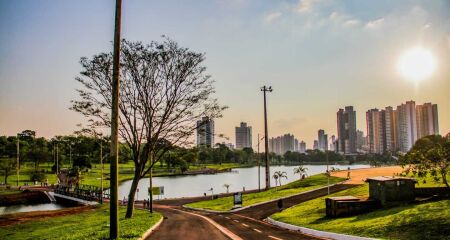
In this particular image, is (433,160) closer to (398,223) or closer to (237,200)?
(398,223)

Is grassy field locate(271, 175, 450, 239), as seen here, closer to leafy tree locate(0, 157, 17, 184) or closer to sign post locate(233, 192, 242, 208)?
sign post locate(233, 192, 242, 208)

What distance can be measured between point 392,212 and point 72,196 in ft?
236

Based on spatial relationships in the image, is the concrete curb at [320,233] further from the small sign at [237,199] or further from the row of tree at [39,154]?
the row of tree at [39,154]

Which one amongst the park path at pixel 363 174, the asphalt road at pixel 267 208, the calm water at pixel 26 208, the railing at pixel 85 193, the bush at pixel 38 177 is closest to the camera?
the asphalt road at pixel 267 208

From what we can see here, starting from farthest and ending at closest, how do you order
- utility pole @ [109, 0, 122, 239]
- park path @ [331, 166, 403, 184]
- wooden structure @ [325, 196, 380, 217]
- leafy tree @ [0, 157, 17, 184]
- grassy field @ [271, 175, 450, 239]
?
1. leafy tree @ [0, 157, 17, 184]
2. park path @ [331, 166, 403, 184]
3. wooden structure @ [325, 196, 380, 217]
4. grassy field @ [271, 175, 450, 239]
5. utility pole @ [109, 0, 122, 239]

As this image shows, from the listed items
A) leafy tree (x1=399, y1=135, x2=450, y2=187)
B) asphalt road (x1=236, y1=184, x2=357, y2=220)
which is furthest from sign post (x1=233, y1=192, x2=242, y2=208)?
leafy tree (x1=399, y1=135, x2=450, y2=187)

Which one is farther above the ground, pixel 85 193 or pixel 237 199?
pixel 237 199

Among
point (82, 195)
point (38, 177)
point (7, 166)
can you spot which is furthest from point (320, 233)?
point (7, 166)

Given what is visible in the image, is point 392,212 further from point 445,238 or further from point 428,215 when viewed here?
point 445,238

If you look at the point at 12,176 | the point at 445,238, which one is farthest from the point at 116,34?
the point at 12,176

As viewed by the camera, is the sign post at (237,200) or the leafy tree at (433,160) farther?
the sign post at (237,200)

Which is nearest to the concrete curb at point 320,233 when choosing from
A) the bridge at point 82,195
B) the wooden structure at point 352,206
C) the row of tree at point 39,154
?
the wooden structure at point 352,206

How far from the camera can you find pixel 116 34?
50.5ft

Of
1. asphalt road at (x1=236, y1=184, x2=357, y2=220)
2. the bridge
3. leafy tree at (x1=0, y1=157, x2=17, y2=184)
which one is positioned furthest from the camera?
leafy tree at (x1=0, y1=157, x2=17, y2=184)
